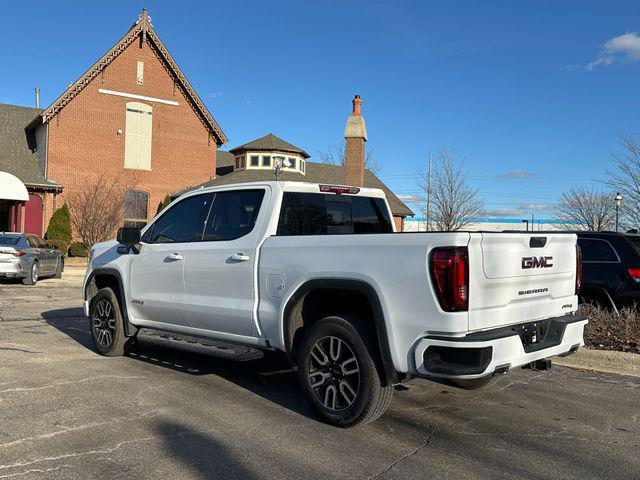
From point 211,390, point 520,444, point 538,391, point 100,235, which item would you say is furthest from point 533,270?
point 100,235

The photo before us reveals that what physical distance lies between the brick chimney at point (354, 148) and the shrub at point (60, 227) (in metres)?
13.0

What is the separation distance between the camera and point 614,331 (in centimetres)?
747

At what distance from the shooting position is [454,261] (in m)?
3.96

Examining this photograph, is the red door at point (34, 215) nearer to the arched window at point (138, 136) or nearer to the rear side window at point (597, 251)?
the arched window at point (138, 136)

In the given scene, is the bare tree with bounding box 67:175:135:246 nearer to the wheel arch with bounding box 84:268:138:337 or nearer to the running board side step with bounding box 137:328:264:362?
the wheel arch with bounding box 84:268:138:337

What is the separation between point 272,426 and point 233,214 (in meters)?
2.09

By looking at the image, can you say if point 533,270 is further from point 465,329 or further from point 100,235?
point 100,235

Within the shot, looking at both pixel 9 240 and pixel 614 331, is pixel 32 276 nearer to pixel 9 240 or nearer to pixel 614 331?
pixel 9 240

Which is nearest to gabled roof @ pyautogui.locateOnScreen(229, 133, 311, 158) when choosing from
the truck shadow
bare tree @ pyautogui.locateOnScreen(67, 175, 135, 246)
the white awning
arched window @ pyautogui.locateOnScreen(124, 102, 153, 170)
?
arched window @ pyautogui.locateOnScreen(124, 102, 153, 170)

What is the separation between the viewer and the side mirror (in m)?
6.46

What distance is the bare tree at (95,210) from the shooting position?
28.0m

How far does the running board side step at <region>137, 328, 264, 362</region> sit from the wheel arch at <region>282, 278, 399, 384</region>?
0.59 meters

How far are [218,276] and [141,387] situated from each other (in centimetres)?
133

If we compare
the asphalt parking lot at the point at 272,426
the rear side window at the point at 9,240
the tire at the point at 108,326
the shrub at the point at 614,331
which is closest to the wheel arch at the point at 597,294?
the shrub at the point at 614,331
